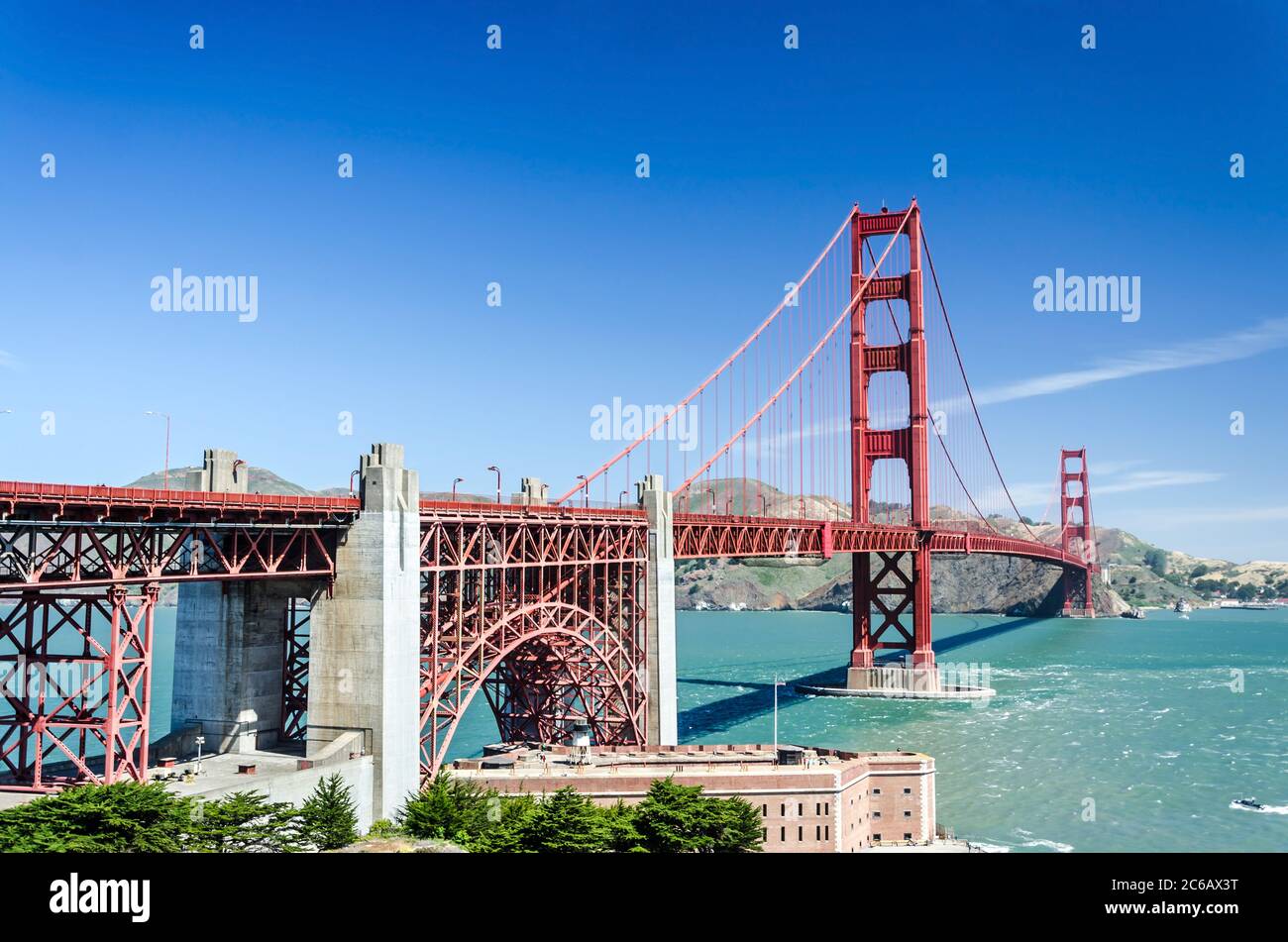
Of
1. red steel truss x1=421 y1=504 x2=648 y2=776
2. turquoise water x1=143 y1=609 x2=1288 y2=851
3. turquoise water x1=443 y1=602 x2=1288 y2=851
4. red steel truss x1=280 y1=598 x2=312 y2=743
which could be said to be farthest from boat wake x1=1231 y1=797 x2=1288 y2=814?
red steel truss x1=280 y1=598 x2=312 y2=743

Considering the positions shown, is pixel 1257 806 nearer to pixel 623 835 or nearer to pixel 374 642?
pixel 623 835

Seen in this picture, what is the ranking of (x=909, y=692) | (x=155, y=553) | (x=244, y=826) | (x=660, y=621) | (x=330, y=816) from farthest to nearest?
(x=909, y=692), (x=660, y=621), (x=330, y=816), (x=155, y=553), (x=244, y=826)

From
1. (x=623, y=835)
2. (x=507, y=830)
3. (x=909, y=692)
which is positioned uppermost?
(x=507, y=830)

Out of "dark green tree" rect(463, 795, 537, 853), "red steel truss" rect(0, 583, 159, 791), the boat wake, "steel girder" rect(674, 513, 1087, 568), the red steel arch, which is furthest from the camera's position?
"steel girder" rect(674, 513, 1087, 568)

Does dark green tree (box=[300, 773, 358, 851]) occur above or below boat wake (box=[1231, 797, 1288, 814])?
above

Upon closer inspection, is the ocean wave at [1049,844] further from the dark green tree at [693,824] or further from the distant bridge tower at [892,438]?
the distant bridge tower at [892,438]

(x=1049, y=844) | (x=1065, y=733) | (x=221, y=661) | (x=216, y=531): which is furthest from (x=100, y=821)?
(x=1065, y=733)

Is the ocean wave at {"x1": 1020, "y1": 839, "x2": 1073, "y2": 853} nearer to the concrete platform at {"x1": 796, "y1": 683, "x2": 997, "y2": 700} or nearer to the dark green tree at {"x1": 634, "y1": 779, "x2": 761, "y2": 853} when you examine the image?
the dark green tree at {"x1": 634, "y1": 779, "x2": 761, "y2": 853}
